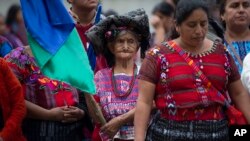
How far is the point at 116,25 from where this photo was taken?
26.1 ft

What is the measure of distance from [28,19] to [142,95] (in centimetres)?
127

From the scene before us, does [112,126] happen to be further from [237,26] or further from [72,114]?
[237,26]

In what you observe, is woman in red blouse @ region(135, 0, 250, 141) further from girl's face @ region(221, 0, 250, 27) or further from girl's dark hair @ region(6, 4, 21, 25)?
girl's dark hair @ region(6, 4, 21, 25)

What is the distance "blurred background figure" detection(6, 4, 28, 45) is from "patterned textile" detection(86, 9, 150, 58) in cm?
560

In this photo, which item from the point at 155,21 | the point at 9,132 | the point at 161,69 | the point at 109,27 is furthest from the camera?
the point at 155,21

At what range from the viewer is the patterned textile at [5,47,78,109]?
773 centimetres

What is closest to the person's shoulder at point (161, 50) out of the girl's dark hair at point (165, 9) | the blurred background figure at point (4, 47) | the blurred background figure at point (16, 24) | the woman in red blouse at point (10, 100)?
the woman in red blouse at point (10, 100)

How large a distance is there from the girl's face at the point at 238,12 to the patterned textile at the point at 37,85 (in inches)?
61.7

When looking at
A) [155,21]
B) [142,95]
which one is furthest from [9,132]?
[155,21]

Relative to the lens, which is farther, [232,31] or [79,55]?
[232,31]

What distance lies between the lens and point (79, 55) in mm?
7562

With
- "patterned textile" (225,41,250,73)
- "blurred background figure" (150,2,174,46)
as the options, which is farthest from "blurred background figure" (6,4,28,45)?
"patterned textile" (225,41,250,73)

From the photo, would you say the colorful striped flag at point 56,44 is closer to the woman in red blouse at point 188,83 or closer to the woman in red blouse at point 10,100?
the woman in red blouse at point 10,100

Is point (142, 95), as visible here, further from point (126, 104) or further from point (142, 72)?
point (126, 104)
